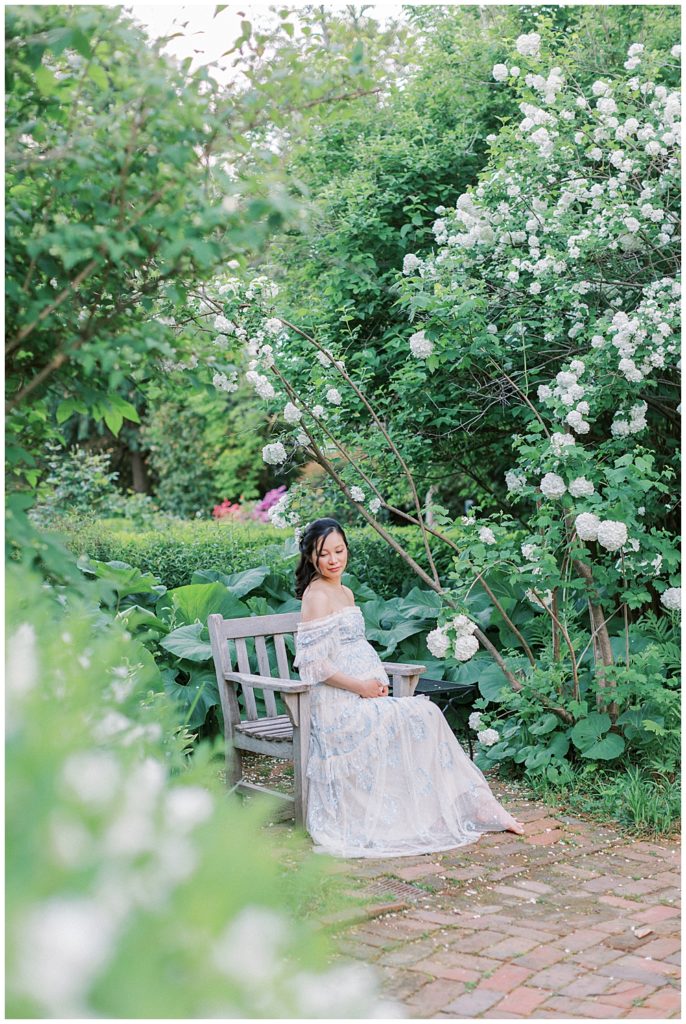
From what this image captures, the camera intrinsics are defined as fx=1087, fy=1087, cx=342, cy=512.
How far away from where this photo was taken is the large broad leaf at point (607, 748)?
5090mm

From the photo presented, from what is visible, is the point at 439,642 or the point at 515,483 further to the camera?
the point at 515,483

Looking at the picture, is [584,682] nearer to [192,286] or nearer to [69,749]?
[192,286]

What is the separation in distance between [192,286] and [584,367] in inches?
111

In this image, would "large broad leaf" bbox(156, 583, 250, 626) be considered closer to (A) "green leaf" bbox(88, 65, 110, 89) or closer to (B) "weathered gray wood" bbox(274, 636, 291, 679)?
(B) "weathered gray wood" bbox(274, 636, 291, 679)

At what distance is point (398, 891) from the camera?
405 centimetres

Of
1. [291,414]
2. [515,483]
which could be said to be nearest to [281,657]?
[291,414]

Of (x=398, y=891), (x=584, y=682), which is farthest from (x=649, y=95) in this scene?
(x=398, y=891)

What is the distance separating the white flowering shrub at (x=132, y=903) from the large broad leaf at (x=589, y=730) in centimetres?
386

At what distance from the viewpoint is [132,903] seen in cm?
123

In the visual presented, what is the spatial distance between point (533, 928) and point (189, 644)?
9.32 ft

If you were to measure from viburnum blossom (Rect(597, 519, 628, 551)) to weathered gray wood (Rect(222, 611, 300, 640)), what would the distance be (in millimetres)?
1614

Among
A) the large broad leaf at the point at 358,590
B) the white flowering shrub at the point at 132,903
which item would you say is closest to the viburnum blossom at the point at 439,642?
the large broad leaf at the point at 358,590

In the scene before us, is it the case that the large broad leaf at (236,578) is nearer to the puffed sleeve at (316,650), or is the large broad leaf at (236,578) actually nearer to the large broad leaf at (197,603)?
the large broad leaf at (197,603)

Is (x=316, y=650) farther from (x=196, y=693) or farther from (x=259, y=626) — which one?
(x=196, y=693)
